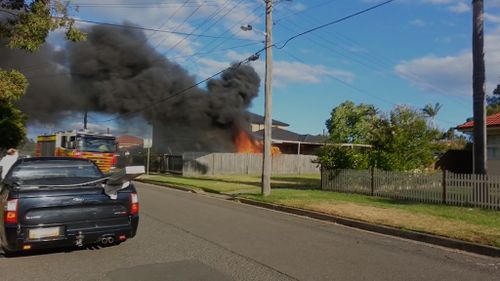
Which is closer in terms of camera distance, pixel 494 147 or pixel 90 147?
pixel 494 147

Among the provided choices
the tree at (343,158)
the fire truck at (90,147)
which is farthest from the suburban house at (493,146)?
the fire truck at (90,147)

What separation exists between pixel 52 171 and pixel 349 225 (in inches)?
255

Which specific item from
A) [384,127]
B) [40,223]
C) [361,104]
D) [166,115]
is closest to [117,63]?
[166,115]

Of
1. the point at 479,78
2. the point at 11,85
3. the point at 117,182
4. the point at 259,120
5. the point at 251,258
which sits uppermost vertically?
the point at 259,120

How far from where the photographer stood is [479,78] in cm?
1447

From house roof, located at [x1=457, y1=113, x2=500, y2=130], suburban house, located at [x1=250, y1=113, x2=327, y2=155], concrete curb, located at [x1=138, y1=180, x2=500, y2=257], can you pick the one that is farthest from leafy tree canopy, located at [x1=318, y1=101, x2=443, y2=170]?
suburban house, located at [x1=250, y1=113, x2=327, y2=155]

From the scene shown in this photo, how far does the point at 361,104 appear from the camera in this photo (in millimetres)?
42938

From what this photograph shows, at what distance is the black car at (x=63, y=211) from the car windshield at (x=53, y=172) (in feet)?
0.05

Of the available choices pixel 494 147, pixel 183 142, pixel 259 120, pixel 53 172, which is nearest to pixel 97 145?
pixel 183 142

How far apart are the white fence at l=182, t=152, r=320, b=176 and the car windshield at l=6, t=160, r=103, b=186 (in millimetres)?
23447

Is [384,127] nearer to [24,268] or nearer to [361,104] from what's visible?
[24,268]

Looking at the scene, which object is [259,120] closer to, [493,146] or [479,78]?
[493,146]

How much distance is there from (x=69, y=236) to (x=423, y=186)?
11173 mm

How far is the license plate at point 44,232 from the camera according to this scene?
21.6 ft
